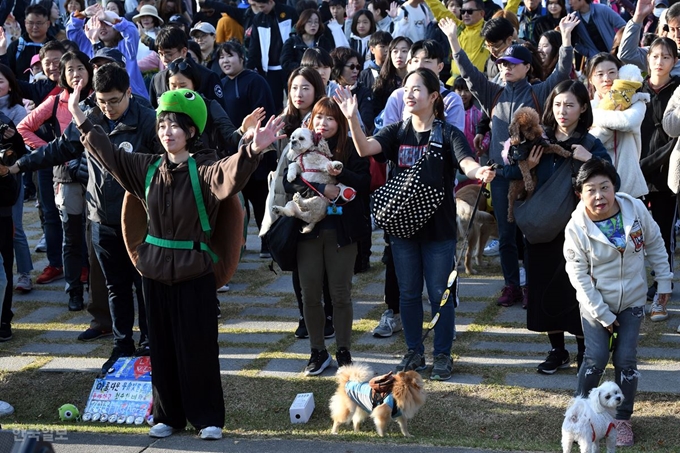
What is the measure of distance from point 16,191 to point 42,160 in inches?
39.5

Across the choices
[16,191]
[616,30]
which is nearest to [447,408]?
[16,191]

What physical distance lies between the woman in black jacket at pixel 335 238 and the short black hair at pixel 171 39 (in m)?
2.86

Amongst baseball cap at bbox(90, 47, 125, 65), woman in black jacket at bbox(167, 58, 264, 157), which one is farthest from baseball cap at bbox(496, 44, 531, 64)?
baseball cap at bbox(90, 47, 125, 65)

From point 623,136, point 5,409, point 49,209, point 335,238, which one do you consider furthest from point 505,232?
point 49,209

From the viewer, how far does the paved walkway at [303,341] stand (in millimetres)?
6258

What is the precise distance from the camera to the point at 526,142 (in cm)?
598

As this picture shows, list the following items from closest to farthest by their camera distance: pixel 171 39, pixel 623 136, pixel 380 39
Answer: pixel 623 136, pixel 171 39, pixel 380 39

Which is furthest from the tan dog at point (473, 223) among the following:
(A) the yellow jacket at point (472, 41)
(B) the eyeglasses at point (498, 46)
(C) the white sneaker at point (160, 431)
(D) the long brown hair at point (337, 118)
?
(C) the white sneaker at point (160, 431)

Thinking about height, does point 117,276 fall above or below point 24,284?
above

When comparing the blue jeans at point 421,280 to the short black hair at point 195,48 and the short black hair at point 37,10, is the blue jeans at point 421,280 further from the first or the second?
the short black hair at point 37,10

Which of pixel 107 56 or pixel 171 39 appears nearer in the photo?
pixel 107 56

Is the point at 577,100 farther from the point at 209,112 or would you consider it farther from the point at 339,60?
the point at 339,60

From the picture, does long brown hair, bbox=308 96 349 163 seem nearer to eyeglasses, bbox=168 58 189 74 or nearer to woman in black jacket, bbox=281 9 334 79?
eyeglasses, bbox=168 58 189 74

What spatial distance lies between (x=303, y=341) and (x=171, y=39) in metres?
3.31
